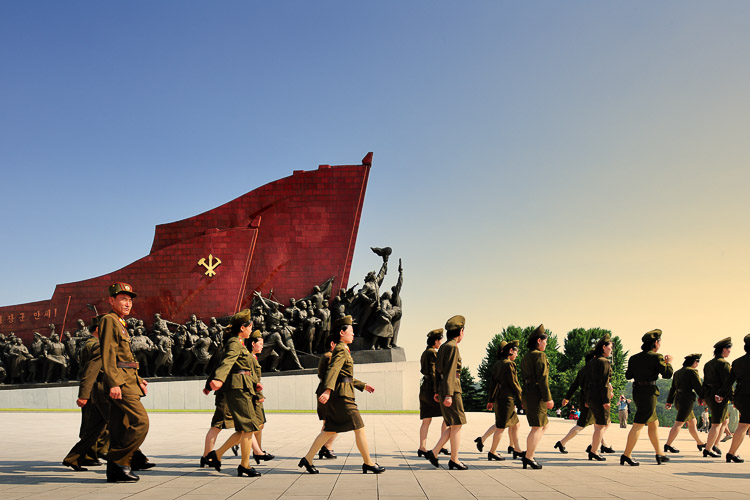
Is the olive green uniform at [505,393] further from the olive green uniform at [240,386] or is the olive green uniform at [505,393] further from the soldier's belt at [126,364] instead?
the soldier's belt at [126,364]

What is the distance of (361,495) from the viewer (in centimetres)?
484

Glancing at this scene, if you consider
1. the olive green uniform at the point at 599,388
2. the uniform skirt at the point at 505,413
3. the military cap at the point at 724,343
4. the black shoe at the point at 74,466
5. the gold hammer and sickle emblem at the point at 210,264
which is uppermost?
the gold hammer and sickle emblem at the point at 210,264

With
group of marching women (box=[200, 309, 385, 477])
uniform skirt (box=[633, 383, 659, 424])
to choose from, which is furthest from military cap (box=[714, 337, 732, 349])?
group of marching women (box=[200, 309, 385, 477])

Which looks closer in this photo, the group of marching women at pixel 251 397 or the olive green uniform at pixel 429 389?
the group of marching women at pixel 251 397

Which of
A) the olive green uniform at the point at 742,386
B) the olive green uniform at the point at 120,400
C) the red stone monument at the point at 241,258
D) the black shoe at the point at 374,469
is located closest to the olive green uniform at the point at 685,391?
the olive green uniform at the point at 742,386

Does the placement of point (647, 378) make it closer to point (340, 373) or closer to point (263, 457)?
point (340, 373)

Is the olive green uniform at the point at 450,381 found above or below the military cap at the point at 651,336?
below

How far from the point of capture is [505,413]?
7312 mm

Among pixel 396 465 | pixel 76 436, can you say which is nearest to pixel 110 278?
pixel 76 436

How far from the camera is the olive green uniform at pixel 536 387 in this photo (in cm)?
692

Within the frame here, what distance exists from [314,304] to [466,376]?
27.0 metres

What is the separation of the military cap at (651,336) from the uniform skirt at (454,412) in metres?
2.30

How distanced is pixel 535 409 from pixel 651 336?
1589 millimetres

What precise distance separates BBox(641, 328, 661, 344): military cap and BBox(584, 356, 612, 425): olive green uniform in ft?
1.54
